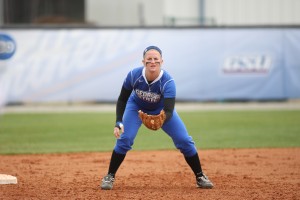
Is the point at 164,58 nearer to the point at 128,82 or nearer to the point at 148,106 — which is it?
the point at 148,106

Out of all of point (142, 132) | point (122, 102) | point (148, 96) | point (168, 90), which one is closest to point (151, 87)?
point (148, 96)

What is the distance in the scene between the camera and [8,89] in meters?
21.5

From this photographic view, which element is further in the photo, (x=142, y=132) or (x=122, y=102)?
(x=142, y=132)

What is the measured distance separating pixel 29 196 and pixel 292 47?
16512 mm

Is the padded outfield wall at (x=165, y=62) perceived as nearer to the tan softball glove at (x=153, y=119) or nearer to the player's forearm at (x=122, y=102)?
the player's forearm at (x=122, y=102)

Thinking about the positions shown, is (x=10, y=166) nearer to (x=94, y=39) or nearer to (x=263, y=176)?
(x=263, y=176)

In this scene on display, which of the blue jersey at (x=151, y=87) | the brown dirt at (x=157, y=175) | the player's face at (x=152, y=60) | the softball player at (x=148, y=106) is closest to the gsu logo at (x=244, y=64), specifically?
the brown dirt at (x=157, y=175)

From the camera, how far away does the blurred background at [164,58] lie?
21641 mm

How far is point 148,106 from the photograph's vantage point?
7996 mm

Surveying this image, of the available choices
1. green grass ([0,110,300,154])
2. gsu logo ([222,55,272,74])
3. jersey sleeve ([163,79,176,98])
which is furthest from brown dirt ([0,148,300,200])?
gsu logo ([222,55,272,74])

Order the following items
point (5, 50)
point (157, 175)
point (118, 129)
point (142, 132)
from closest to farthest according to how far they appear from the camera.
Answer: point (118, 129) < point (157, 175) < point (5, 50) < point (142, 132)

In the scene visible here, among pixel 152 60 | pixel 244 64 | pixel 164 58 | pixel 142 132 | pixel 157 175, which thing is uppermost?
pixel 152 60

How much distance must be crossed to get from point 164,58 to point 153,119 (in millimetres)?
14571

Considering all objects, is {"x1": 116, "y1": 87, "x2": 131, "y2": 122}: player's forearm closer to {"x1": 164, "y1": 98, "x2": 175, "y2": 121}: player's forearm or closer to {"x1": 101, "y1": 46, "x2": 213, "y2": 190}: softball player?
{"x1": 101, "y1": 46, "x2": 213, "y2": 190}: softball player
